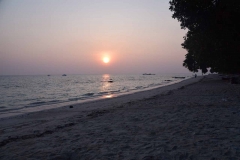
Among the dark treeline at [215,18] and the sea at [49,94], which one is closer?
the dark treeline at [215,18]

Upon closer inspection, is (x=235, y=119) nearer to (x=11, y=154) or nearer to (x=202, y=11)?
(x=11, y=154)

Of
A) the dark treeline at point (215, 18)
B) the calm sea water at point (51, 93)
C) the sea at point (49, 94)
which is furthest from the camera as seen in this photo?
the calm sea water at point (51, 93)

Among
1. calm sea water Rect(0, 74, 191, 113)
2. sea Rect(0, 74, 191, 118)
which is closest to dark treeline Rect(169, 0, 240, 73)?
sea Rect(0, 74, 191, 118)

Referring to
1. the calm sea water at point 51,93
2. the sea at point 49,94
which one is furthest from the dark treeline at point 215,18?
the calm sea water at point 51,93

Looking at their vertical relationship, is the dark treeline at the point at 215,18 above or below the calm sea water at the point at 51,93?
above

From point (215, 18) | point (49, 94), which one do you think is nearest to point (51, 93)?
point (49, 94)

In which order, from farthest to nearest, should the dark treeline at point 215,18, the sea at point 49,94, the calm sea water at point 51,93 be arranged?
1. the calm sea water at point 51,93
2. the sea at point 49,94
3. the dark treeline at point 215,18

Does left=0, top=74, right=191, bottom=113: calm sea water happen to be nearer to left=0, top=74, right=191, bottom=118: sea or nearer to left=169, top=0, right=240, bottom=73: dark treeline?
left=0, top=74, right=191, bottom=118: sea

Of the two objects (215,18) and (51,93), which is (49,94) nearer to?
(51,93)

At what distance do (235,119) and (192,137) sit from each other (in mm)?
3216

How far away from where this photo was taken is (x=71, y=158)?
5129mm

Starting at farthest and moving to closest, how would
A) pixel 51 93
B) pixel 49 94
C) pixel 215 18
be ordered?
pixel 51 93
pixel 49 94
pixel 215 18

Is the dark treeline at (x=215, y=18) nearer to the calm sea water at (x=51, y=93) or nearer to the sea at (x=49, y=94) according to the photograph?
the sea at (x=49, y=94)

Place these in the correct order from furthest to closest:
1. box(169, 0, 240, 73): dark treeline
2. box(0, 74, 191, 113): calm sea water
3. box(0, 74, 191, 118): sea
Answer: box(0, 74, 191, 113): calm sea water → box(0, 74, 191, 118): sea → box(169, 0, 240, 73): dark treeline
